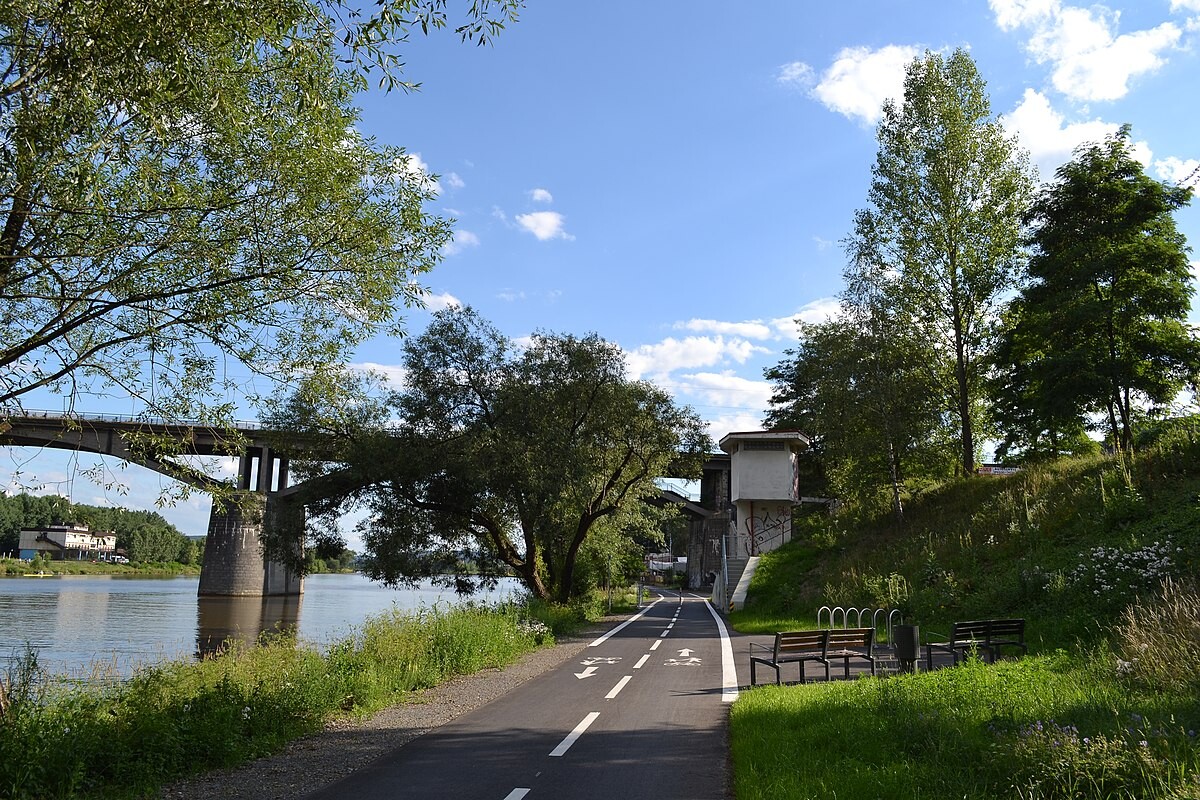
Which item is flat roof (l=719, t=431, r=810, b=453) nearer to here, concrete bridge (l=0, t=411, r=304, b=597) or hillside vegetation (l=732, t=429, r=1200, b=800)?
hillside vegetation (l=732, t=429, r=1200, b=800)

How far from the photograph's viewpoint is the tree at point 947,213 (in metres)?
28.2

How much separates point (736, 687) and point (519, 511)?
42.3ft

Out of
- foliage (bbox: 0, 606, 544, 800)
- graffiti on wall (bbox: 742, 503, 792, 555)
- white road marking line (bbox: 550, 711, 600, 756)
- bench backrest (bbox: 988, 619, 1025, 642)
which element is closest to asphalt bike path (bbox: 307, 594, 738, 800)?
white road marking line (bbox: 550, 711, 600, 756)

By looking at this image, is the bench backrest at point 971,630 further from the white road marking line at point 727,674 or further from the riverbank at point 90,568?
the riverbank at point 90,568

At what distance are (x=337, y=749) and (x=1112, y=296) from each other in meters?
25.5

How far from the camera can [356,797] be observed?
20.4ft

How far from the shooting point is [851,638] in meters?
12.5

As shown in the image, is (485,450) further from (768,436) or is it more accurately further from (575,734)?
(768,436)

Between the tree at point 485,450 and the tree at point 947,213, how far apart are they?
10.9m

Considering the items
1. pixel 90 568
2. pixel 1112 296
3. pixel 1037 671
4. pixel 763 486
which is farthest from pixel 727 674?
pixel 90 568

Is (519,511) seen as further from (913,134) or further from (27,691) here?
(913,134)

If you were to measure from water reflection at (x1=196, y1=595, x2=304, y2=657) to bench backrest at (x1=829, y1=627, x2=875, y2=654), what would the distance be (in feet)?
60.6

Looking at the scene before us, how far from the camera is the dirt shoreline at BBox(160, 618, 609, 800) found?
6605 millimetres

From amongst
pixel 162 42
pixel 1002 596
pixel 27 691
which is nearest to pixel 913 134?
pixel 1002 596
